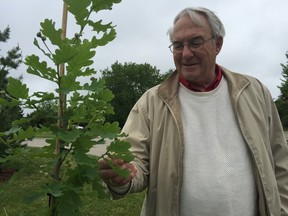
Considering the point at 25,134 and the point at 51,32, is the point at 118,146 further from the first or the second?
the point at 51,32

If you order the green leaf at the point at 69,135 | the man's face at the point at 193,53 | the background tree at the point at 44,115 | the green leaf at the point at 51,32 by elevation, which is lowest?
the green leaf at the point at 69,135

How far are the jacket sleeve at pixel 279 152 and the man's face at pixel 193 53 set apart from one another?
1.94 feet

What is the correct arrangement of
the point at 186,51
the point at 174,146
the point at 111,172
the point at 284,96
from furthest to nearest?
the point at 284,96 < the point at 186,51 < the point at 174,146 < the point at 111,172

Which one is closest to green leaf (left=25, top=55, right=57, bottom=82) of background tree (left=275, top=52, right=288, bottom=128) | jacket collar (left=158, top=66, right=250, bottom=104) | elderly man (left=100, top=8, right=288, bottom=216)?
elderly man (left=100, top=8, right=288, bottom=216)

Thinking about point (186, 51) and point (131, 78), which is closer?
point (186, 51)

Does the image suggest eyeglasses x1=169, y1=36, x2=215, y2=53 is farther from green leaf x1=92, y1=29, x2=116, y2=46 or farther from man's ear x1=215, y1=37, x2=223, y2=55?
green leaf x1=92, y1=29, x2=116, y2=46

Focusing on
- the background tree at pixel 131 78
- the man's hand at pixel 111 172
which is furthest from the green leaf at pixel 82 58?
the background tree at pixel 131 78

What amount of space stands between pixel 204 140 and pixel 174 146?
24cm

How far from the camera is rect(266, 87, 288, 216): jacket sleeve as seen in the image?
291 cm

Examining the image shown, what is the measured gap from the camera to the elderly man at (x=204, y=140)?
8.50ft

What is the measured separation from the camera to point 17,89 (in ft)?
4.77

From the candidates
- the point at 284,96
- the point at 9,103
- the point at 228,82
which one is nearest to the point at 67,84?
the point at 9,103

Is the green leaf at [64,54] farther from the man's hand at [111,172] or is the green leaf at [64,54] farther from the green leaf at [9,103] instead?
the man's hand at [111,172]

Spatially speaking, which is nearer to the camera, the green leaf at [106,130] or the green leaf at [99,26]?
the green leaf at [106,130]
